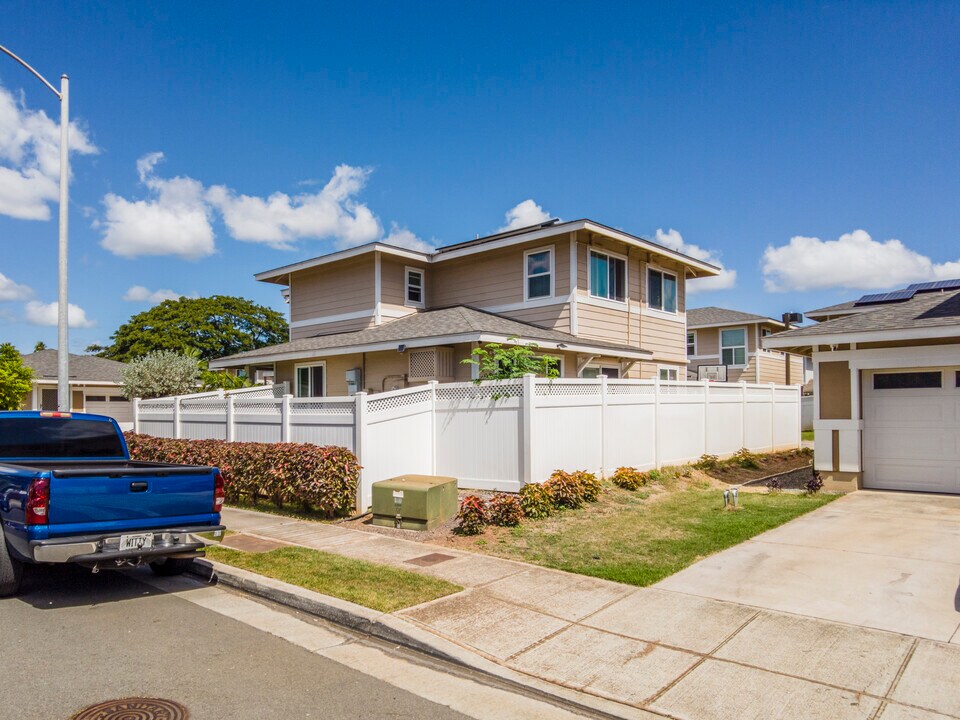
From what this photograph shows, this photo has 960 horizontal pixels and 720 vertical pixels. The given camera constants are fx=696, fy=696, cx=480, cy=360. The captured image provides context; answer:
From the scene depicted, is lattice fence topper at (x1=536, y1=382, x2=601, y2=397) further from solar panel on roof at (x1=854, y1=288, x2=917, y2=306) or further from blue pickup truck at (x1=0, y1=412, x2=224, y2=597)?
solar panel on roof at (x1=854, y1=288, x2=917, y2=306)

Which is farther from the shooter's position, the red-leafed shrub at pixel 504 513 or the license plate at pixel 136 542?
the red-leafed shrub at pixel 504 513

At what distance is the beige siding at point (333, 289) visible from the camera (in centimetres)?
2009

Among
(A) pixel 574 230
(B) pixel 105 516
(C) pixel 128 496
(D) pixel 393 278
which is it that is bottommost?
(B) pixel 105 516

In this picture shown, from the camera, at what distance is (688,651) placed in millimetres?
5324

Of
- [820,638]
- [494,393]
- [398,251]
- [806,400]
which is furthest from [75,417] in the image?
[806,400]

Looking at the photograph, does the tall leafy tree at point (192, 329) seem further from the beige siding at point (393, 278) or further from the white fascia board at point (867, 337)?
the white fascia board at point (867, 337)

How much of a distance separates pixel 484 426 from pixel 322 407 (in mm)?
2839

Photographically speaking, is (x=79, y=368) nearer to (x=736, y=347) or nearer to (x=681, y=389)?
(x=681, y=389)

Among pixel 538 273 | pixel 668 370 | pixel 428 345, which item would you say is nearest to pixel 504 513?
pixel 428 345

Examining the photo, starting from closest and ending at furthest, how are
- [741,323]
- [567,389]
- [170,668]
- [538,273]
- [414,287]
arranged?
1. [170,668]
2. [567,389]
3. [538,273]
4. [414,287]
5. [741,323]

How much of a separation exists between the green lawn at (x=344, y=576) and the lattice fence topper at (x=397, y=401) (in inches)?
122

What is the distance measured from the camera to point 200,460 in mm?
13742

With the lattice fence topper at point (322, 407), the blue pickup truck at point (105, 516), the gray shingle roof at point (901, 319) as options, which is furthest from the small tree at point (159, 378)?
the gray shingle roof at point (901, 319)

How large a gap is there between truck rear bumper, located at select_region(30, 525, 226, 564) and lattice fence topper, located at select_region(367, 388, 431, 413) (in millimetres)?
4188
